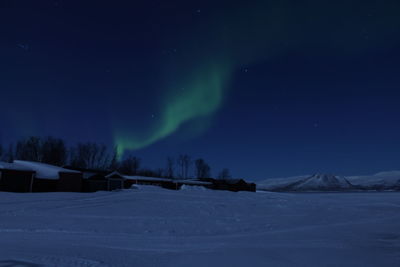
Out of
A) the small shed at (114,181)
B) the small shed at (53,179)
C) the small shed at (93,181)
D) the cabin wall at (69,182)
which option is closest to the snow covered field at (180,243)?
the small shed at (53,179)

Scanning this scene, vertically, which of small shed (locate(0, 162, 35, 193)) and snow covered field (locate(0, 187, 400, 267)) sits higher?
small shed (locate(0, 162, 35, 193))

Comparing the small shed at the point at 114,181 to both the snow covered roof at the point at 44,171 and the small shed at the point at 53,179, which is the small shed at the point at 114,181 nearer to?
the small shed at the point at 53,179

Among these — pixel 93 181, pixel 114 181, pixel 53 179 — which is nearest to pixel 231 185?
pixel 114 181

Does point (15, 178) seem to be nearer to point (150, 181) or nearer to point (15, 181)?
point (15, 181)

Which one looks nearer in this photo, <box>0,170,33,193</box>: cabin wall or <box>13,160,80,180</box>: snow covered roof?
<box>0,170,33,193</box>: cabin wall

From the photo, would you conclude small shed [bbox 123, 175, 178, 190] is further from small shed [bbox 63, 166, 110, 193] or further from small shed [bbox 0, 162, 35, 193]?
small shed [bbox 0, 162, 35, 193]

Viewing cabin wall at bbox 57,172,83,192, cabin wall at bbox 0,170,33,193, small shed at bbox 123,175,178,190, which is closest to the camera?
cabin wall at bbox 0,170,33,193

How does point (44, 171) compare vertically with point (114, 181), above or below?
above

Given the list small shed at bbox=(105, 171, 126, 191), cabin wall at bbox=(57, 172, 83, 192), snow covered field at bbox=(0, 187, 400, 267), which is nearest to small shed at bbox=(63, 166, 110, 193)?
small shed at bbox=(105, 171, 126, 191)

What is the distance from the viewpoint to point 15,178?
36469 mm

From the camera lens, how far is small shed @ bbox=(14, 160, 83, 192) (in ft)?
130

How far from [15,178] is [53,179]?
5050 mm

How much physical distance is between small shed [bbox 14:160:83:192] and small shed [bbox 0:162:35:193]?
3.77 feet

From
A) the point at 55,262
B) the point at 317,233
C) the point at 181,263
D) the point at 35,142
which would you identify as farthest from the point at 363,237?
the point at 35,142
